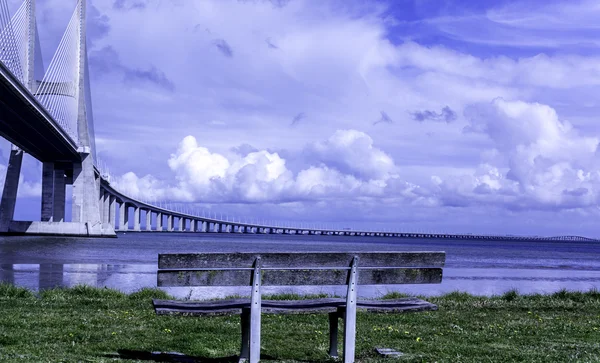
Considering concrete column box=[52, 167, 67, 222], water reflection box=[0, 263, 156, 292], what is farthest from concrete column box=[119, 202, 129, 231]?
water reflection box=[0, 263, 156, 292]

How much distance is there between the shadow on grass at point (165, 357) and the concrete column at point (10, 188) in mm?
60443

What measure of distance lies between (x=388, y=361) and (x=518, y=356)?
110 centimetres

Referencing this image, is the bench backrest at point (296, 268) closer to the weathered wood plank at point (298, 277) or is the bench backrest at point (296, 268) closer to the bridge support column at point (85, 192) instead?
the weathered wood plank at point (298, 277)

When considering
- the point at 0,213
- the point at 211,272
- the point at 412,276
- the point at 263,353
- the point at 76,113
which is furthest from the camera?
the point at 0,213

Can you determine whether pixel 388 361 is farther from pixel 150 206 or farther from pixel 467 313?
pixel 150 206

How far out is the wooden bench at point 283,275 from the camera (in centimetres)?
571

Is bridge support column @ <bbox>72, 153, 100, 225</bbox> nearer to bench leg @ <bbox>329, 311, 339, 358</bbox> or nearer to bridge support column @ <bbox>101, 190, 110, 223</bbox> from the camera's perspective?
bridge support column @ <bbox>101, 190, 110, 223</bbox>

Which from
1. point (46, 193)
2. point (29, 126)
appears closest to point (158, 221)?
point (46, 193)

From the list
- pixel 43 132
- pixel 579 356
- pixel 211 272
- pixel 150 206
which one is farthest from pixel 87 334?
pixel 150 206

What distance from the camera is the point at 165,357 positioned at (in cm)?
632

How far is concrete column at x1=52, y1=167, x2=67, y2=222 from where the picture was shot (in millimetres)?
67062

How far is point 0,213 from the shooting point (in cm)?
6538

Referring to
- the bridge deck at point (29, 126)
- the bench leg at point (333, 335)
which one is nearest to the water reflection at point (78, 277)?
the bridge deck at point (29, 126)

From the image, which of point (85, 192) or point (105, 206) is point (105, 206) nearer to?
point (105, 206)
